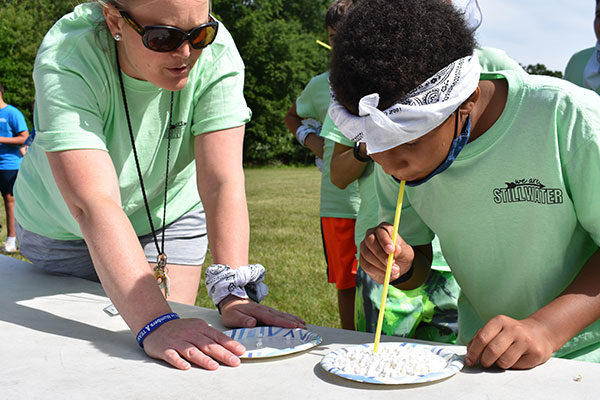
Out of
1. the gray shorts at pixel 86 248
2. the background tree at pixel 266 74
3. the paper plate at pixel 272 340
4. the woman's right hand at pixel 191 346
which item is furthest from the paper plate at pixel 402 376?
the background tree at pixel 266 74

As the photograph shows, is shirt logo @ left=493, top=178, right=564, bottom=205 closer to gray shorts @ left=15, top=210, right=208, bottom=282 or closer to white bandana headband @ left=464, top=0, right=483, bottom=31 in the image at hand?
white bandana headband @ left=464, top=0, right=483, bottom=31

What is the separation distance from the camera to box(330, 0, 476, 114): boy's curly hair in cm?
128

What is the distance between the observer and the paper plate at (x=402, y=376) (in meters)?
1.27

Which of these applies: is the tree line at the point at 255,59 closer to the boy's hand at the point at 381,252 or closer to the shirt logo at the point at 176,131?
the shirt logo at the point at 176,131

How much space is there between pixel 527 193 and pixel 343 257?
1916 mm

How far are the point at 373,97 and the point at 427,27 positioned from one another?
0.20 metres

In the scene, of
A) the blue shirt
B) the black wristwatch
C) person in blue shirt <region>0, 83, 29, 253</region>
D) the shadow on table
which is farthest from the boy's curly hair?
the blue shirt

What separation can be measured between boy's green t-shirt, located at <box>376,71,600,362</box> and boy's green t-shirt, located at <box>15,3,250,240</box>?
76cm

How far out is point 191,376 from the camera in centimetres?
142

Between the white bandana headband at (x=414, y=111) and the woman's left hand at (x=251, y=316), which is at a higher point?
the white bandana headband at (x=414, y=111)

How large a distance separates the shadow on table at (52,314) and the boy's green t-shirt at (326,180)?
59.5 inches

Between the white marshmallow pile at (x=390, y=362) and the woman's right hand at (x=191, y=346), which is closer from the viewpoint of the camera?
the white marshmallow pile at (x=390, y=362)

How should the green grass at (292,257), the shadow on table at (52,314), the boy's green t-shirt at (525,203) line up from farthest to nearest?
the green grass at (292,257) < the shadow on table at (52,314) < the boy's green t-shirt at (525,203)

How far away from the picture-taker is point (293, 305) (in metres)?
4.52
